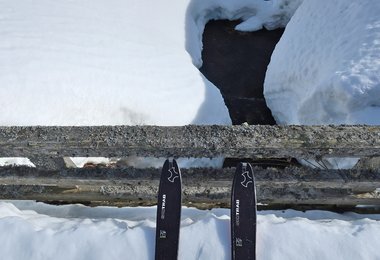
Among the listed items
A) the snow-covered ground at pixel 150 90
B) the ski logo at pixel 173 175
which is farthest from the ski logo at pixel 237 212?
the ski logo at pixel 173 175

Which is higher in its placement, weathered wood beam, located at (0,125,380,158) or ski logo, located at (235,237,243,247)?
weathered wood beam, located at (0,125,380,158)

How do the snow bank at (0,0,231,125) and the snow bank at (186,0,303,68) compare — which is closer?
the snow bank at (0,0,231,125)

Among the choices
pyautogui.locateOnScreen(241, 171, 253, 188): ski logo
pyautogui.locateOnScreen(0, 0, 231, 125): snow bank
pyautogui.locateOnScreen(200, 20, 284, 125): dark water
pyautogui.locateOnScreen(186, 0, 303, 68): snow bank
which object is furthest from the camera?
pyautogui.locateOnScreen(186, 0, 303, 68): snow bank

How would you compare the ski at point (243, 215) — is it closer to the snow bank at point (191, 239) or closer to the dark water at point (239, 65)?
the snow bank at point (191, 239)

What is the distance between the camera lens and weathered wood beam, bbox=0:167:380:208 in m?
2.33

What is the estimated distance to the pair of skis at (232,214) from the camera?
2.12 meters

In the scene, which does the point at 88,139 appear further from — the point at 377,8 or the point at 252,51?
the point at 252,51

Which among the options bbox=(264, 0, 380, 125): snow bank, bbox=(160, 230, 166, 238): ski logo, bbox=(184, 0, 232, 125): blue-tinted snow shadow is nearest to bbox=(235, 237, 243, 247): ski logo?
bbox=(160, 230, 166, 238): ski logo

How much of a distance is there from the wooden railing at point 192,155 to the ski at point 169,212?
124 millimetres

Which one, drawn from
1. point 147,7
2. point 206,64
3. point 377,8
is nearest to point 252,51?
point 206,64

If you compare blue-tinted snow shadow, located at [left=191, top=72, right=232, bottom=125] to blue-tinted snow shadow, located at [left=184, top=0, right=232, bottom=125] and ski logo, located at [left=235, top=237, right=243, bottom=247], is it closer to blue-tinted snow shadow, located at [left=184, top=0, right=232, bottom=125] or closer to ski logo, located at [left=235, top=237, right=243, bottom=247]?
blue-tinted snow shadow, located at [left=184, top=0, right=232, bottom=125]

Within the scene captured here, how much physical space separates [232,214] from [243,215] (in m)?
0.07

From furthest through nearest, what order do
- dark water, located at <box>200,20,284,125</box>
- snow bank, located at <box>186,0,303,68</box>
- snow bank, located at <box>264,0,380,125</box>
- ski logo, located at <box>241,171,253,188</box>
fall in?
snow bank, located at <box>186,0,303,68</box>, dark water, located at <box>200,20,284,125</box>, snow bank, located at <box>264,0,380,125</box>, ski logo, located at <box>241,171,253,188</box>

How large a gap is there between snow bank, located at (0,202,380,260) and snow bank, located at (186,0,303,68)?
6.31 m
